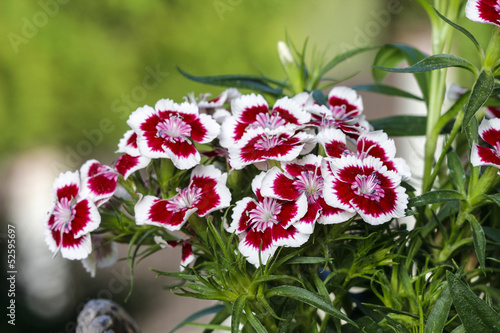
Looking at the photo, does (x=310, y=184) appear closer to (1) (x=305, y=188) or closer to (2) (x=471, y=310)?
(1) (x=305, y=188)

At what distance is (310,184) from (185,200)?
127 mm

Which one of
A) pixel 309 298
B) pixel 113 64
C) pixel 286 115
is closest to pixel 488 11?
pixel 286 115

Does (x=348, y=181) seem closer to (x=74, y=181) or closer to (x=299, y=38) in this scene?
(x=74, y=181)

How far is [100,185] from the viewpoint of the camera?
2.14 ft

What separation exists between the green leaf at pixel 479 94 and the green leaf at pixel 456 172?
0.35 feet

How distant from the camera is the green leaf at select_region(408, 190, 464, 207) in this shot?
60 cm

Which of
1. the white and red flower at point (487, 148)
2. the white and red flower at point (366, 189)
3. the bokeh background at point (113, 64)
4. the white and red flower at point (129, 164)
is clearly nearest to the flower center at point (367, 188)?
the white and red flower at point (366, 189)

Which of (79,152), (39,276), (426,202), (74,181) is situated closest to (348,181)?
(426,202)

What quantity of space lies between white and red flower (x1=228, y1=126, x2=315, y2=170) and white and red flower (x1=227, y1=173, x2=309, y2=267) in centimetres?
2

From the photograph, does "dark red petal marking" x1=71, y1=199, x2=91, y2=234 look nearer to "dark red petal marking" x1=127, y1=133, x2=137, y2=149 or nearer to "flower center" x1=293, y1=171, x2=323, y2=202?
"dark red petal marking" x1=127, y1=133, x2=137, y2=149

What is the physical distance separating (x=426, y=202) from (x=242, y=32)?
9.39 ft

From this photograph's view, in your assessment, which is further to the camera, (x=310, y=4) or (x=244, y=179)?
(x=310, y=4)

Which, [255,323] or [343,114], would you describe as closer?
[255,323]

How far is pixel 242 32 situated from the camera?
11.0ft
